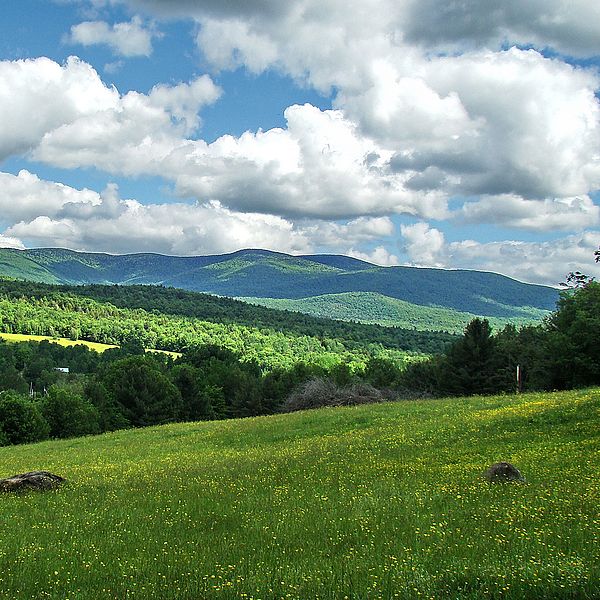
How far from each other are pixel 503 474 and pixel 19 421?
58412 mm

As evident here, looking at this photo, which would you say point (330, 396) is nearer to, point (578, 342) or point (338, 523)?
point (578, 342)

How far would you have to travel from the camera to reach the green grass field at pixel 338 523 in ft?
28.8

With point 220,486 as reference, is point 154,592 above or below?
above

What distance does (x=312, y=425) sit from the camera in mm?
36562

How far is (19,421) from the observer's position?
61250 millimetres

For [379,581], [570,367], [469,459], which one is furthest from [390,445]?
[570,367]

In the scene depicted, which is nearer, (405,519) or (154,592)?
(154,592)

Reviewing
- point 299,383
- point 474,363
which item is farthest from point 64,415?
point 474,363

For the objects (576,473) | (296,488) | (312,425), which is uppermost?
(576,473)

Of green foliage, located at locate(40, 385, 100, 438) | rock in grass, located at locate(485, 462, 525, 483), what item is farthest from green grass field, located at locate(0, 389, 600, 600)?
green foliage, located at locate(40, 385, 100, 438)

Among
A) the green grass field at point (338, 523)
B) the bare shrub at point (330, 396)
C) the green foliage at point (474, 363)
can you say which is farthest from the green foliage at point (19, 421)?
the green foliage at point (474, 363)

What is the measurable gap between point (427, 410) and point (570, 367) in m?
35.9

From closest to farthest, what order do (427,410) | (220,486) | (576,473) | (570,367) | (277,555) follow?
(277,555) → (576,473) → (220,486) → (427,410) → (570,367)

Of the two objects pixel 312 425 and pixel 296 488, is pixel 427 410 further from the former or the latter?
pixel 296 488
